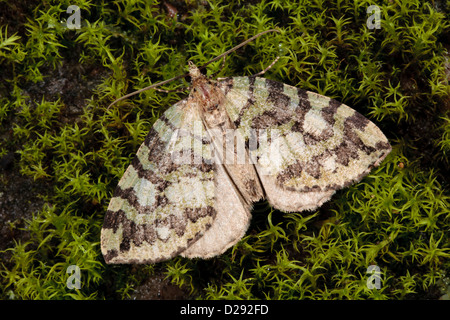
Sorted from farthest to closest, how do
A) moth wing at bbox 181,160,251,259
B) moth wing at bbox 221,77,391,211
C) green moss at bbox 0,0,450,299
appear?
1. green moss at bbox 0,0,450,299
2. moth wing at bbox 181,160,251,259
3. moth wing at bbox 221,77,391,211

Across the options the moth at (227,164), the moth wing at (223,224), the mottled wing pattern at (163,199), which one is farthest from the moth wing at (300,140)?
the mottled wing pattern at (163,199)

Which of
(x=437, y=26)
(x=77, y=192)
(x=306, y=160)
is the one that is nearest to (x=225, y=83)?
(x=306, y=160)

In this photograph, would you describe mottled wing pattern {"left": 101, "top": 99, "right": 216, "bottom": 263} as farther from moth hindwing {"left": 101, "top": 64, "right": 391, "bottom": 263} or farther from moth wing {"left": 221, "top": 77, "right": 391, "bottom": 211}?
moth wing {"left": 221, "top": 77, "right": 391, "bottom": 211}

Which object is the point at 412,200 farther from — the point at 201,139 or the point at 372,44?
the point at 201,139

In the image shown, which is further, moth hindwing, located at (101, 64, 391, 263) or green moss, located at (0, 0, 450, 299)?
green moss, located at (0, 0, 450, 299)

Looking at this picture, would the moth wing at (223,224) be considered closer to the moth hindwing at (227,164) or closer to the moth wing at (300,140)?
the moth hindwing at (227,164)

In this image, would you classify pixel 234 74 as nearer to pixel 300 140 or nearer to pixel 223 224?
pixel 300 140

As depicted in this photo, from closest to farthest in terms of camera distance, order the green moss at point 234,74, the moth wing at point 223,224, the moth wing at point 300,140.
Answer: the moth wing at point 300,140, the moth wing at point 223,224, the green moss at point 234,74

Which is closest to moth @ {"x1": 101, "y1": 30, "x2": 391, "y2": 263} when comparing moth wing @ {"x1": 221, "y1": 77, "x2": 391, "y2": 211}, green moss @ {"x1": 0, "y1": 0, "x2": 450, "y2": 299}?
moth wing @ {"x1": 221, "y1": 77, "x2": 391, "y2": 211}
